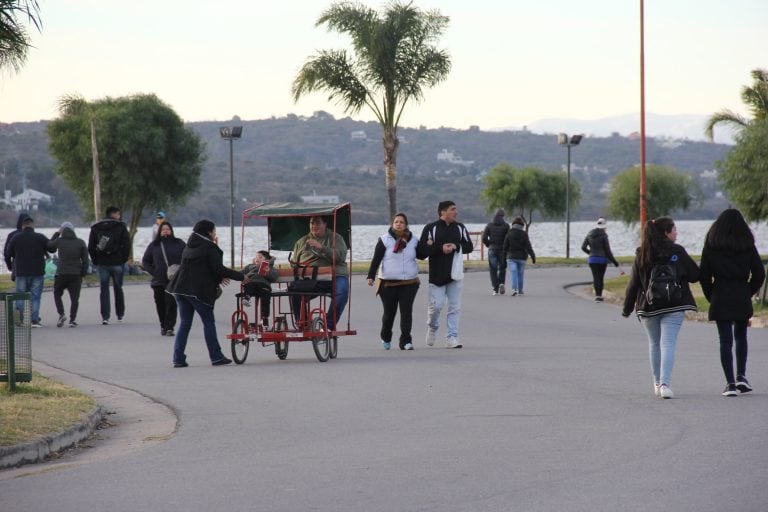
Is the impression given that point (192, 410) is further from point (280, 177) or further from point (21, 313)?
point (280, 177)

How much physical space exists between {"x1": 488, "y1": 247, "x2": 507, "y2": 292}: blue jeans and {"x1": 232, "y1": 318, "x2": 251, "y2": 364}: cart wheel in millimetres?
14843

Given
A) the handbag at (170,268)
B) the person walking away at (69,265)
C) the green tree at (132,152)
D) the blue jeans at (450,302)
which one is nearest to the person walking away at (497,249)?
the person walking away at (69,265)

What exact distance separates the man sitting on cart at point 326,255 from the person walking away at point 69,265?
6.61 m

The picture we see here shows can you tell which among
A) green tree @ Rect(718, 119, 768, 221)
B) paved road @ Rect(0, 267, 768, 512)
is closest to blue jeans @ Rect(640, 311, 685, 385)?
paved road @ Rect(0, 267, 768, 512)

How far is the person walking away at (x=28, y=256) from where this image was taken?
20656 millimetres

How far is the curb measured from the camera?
8523mm

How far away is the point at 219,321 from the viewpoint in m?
21.9

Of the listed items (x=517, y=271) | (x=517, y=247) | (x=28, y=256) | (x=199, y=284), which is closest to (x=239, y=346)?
(x=199, y=284)

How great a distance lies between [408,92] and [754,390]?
34.6 m

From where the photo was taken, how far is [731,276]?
11.7 m

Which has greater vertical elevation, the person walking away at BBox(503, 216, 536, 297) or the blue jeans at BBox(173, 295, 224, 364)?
the person walking away at BBox(503, 216, 536, 297)

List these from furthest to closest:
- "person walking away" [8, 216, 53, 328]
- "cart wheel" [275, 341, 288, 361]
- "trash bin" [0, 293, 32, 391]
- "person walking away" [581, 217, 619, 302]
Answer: "person walking away" [581, 217, 619, 302]
"person walking away" [8, 216, 53, 328]
"cart wheel" [275, 341, 288, 361]
"trash bin" [0, 293, 32, 391]

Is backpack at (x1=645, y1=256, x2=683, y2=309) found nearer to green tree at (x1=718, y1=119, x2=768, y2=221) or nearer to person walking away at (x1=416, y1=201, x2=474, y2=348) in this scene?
person walking away at (x1=416, y1=201, x2=474, y2=348)

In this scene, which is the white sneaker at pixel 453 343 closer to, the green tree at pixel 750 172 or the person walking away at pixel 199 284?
the person walking away at pixel 199 284
